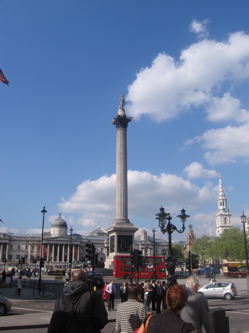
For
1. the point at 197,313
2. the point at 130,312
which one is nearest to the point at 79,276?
the point at 130,312

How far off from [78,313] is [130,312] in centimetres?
169

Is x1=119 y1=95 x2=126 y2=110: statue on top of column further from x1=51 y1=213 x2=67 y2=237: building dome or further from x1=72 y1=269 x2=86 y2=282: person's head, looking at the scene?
x1=51 y1=213 x2=67 y2=237: building dome

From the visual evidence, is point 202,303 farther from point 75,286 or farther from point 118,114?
point 118,114

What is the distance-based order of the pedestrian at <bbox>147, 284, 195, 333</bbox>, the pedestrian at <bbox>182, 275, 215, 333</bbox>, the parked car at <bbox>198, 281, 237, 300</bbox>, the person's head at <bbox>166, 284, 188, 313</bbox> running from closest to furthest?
1. the pedestrian at <bbox>147, 284, 195, 333</bbox>
2. the person's head at <bbox>166, 284, 188, 313</bbox>
3. the pedestrian at <bbox>182, 275, 215, 333</bbox>
4. the parked car at <bbox>198, 281, 237, 300</bbox>

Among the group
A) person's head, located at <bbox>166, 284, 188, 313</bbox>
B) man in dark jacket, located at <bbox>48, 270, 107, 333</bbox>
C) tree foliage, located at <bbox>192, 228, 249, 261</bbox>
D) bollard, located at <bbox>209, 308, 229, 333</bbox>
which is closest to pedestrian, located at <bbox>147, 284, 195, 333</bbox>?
person's head, located at <bbox>166, 284, 188, 313</bbox>

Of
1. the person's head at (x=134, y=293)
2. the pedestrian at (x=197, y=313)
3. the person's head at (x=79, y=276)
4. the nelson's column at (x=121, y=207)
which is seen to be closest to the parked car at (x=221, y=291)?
the person's head at (x=134, y=293)

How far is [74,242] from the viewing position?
6521 inches

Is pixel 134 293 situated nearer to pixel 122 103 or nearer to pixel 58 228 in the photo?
pixel 122 103

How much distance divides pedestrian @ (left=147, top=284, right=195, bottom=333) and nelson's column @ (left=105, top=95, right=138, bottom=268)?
63936mm

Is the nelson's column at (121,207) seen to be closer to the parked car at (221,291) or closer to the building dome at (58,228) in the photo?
the parked car at (221,291)

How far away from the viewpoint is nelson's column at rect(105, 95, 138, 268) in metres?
68.6

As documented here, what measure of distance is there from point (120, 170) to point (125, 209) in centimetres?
779

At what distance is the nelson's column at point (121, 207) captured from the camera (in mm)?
68562

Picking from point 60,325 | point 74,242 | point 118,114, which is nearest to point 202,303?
point 60,325
